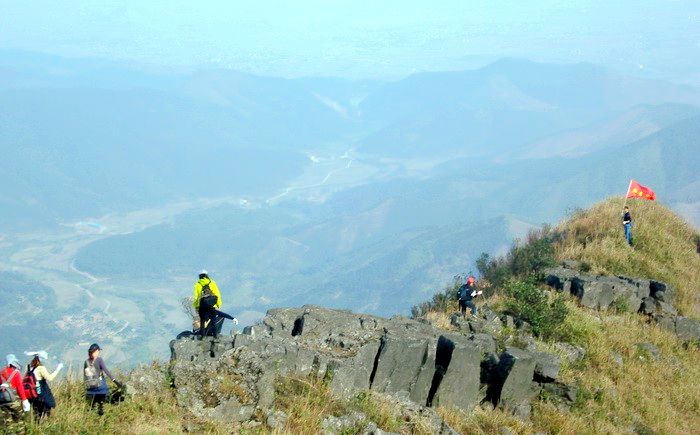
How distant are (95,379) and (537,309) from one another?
442 inches

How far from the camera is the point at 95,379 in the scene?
32.1 ft

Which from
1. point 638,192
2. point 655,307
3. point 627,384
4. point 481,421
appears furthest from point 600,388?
point 638,192

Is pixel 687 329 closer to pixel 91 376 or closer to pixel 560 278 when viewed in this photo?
pixel 560 278

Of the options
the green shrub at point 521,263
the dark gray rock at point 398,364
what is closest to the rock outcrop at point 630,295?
the green shrub at point 521,263

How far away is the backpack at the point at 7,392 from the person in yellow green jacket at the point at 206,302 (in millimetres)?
4099

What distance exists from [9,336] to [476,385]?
201 metres

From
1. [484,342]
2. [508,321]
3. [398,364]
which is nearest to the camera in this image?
[398,364]

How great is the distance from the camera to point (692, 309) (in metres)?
20.3

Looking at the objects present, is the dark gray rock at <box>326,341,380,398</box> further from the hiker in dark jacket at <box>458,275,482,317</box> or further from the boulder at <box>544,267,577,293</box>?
the boulder at <box>544,267,577,293</box>

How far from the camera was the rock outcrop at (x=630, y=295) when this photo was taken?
18438mm

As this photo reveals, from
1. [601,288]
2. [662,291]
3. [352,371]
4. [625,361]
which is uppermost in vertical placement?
[352,371]

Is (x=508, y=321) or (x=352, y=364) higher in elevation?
(x=352, y=364)

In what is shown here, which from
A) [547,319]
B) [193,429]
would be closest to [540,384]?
[547,319]

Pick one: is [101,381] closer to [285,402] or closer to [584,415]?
[285,402]
